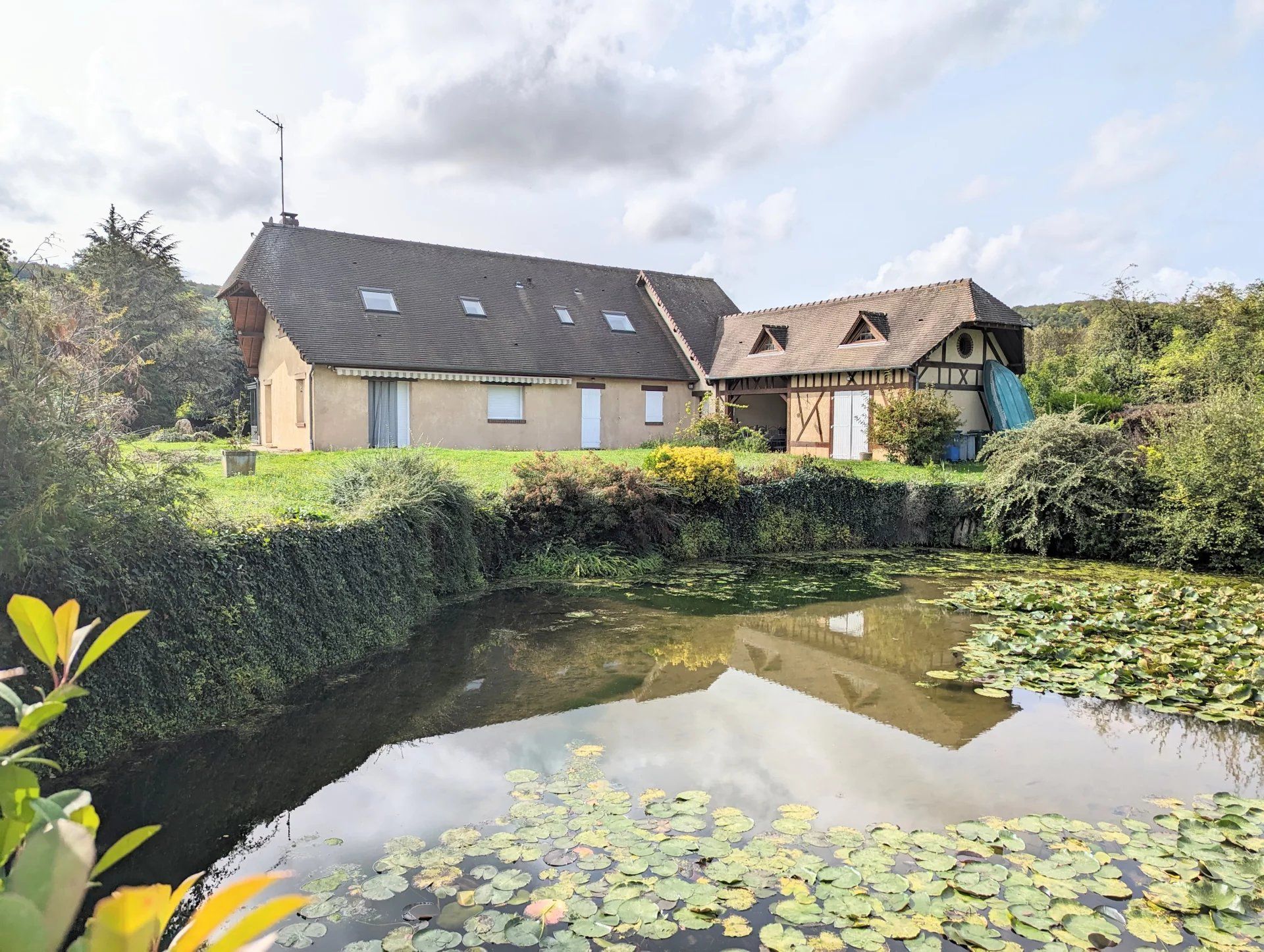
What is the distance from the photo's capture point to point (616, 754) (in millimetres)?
6195

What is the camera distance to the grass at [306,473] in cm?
823

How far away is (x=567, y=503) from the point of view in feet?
42.5

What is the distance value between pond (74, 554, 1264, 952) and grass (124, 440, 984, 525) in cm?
205

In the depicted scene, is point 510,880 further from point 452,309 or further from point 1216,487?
point 452,309

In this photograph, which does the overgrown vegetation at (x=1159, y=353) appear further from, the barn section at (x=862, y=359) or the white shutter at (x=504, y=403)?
the white shutter at (x=504, y=403)

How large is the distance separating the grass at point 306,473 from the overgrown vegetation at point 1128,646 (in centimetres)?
619

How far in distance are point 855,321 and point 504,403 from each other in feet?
32.2

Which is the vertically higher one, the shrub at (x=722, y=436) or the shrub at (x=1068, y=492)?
the shrub at (x=722, y=436)

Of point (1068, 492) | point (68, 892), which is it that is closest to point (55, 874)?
point (68, 892)

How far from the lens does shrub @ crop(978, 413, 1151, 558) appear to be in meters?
15.3

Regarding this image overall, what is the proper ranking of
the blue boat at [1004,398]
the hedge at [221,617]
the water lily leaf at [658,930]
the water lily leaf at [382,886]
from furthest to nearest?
1. the blue boat at [1004,398]
2. the hedge at [221,617]
3. the water lily leaf at [382,886]
4. the water lily leaf at [658,930]

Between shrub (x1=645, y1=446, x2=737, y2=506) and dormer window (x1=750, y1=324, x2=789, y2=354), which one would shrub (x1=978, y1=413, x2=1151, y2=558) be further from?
dormer window (x1=750, y1=324, x2=789, y2=354)

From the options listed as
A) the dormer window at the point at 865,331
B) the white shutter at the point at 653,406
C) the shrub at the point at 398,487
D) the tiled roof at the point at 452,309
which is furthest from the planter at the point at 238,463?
the dormer window at the point at 865,331

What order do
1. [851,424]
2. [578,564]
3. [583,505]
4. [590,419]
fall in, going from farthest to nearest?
[590,419] → [851,424] → [583,505] → [578,564]
